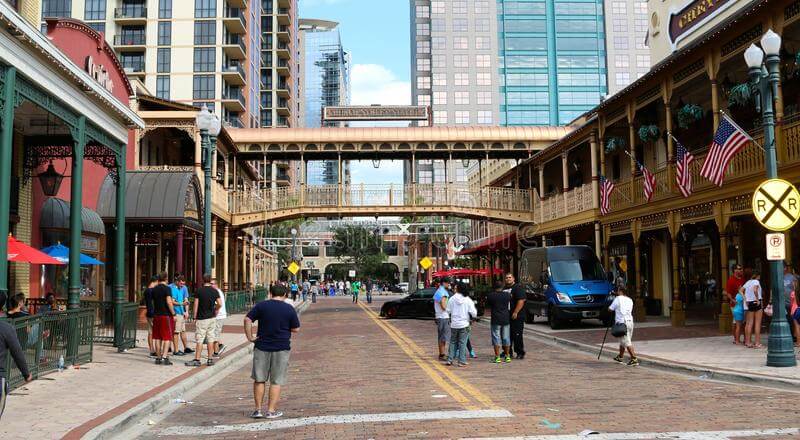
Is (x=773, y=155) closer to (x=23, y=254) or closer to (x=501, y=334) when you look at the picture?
(x=501, y=334)

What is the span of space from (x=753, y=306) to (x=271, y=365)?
36.2 ft

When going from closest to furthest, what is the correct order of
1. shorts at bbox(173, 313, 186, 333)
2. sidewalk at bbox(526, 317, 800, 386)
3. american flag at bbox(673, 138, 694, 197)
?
sidewalk at bbox(526, 317, 800, 386), shorts at bbox(173, 313, 186, 333), american flag at bbox(673, 138, 694, 197)

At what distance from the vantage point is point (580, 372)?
520 inches

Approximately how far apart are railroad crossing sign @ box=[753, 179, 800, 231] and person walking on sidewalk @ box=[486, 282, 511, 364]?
16.3 ft

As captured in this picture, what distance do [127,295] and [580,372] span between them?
72.6 ft

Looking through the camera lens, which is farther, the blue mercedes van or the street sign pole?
the blue mercedes van

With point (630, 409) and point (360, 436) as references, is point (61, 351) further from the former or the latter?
point (630, 409)

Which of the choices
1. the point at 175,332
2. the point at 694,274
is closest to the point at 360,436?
the point at 175,332

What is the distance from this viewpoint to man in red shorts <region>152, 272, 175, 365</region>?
14695 millimetres

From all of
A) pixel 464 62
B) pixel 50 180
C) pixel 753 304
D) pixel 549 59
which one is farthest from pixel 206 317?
pixel 464 62

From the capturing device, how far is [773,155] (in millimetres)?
13203

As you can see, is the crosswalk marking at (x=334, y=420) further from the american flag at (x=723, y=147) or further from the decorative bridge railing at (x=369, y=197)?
the decorative bridge railing at (x=369, y=197)

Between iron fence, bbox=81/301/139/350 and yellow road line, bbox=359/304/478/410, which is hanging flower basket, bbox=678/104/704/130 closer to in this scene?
yellow road line, bbox=359/304/478/410

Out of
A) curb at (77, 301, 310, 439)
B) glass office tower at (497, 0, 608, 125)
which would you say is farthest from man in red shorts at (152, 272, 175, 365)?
glass office tower at (497, 0, 608, 125)
